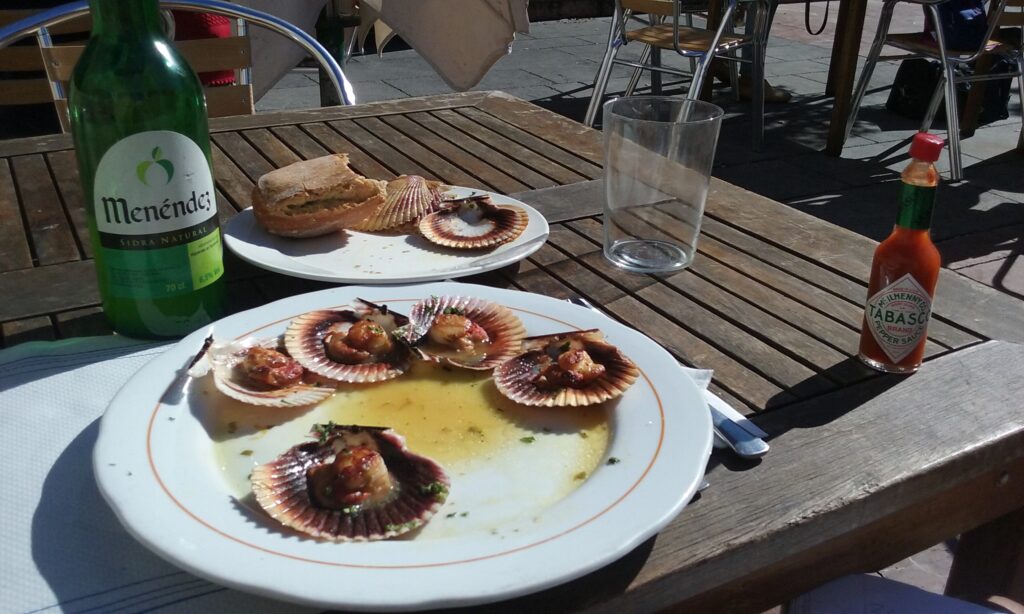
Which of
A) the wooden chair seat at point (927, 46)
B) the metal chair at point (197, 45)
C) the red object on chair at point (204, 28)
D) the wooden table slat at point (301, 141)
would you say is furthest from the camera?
the wooden chair seat at point (927, 46)

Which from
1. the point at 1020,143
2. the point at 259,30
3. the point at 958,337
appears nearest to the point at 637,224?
the point at 958,337

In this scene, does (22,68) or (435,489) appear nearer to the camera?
(435,489)

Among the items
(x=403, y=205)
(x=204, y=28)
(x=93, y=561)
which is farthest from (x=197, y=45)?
(x=93, y=561)

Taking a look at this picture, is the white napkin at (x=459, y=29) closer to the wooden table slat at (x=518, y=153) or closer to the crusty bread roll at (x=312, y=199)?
the wooden table slat at (x=518, y=153)

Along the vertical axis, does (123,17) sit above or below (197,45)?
above

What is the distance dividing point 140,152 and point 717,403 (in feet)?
2.12

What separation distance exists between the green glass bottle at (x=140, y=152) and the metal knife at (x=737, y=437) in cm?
59

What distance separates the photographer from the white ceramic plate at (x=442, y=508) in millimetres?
597

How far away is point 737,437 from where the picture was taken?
812 mm

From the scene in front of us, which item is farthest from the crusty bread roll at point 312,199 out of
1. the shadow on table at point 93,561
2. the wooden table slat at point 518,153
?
the shadow on table at point 93,561

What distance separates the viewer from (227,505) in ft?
2.24

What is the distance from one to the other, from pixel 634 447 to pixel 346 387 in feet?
1.02

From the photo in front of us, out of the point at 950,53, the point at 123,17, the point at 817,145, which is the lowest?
the point at 817,145

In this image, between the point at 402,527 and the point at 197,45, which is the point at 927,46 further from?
the point at 402,527
